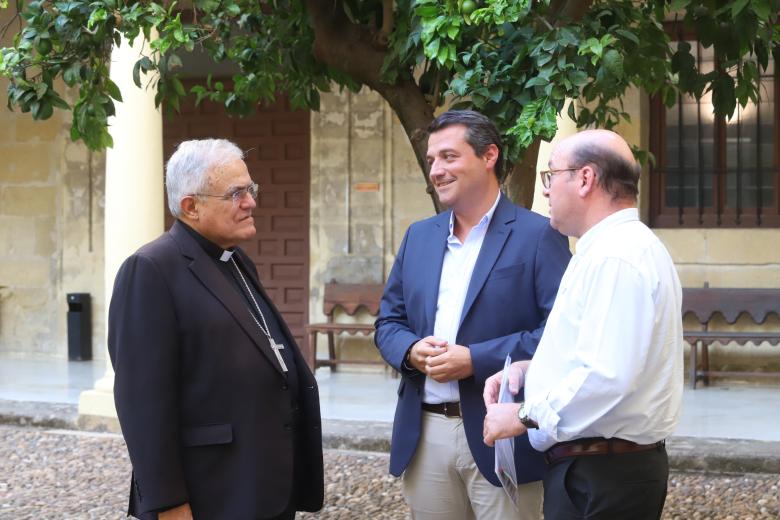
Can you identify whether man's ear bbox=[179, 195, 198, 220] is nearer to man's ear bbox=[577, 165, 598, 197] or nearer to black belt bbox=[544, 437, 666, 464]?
man's ear bbox=[577, 165, 598, 197]

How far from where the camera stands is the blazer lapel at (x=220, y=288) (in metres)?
3.13

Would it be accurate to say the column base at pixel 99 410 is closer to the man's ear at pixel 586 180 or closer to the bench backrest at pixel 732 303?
the bench backrest at pixel 732 303

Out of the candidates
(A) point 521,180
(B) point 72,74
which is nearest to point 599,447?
(A) point 521,180

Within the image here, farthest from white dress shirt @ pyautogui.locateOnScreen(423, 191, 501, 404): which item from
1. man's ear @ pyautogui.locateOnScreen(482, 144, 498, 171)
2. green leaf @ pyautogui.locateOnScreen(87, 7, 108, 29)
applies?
green leaf @ pyautogui.locateOnScreen(87, 7, 108, 29)

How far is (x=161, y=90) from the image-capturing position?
5.34 metres

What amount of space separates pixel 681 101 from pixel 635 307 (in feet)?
27.9

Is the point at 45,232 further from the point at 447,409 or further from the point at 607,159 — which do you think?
the point at 607,159

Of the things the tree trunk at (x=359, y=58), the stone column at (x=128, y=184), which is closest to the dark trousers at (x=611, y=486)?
the tree trunk at (x=359, y=58)

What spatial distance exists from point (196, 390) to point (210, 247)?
17.4 inches

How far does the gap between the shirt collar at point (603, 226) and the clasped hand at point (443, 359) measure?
0.64m

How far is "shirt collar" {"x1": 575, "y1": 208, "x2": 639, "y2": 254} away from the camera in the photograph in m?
2.65

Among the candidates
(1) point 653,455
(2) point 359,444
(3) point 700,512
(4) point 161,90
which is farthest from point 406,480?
(2) point 359,444

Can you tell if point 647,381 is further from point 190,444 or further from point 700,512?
point 700,512

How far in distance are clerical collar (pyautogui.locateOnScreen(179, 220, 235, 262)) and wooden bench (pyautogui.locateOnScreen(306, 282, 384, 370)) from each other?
24.6 feet
